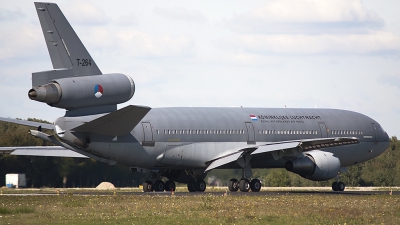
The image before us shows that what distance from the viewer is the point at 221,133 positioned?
143 feet

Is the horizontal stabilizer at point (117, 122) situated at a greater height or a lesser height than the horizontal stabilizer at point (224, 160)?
greater

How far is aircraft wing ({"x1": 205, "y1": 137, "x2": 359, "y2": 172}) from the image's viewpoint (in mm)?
40406

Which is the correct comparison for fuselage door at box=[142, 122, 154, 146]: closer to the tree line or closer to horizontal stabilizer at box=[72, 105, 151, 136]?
horizontal stabilizer at box=[72, 105, 151, 136]

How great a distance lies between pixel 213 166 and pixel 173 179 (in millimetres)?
3987

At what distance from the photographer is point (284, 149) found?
135 feet

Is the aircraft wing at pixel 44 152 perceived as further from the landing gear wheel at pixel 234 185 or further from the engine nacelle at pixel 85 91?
the engine nacelle at pixel 85 91

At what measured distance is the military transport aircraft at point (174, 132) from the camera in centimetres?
3419

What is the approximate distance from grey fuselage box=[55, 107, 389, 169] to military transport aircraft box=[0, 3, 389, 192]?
6 centimetres

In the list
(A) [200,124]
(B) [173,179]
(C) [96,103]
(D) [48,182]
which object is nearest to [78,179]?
(D) [48,182]

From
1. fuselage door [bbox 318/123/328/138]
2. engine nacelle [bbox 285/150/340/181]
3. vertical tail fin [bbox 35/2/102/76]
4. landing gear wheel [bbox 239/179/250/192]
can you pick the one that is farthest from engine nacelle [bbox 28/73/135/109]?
fuselage door [bbox 318/123/328/138]

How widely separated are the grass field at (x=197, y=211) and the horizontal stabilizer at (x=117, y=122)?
409 centimetres

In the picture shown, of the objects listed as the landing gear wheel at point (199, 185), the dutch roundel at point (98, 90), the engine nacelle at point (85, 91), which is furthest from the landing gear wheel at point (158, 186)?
the dutch roundel at point (98, 90)

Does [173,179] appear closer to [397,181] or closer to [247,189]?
[247,189]


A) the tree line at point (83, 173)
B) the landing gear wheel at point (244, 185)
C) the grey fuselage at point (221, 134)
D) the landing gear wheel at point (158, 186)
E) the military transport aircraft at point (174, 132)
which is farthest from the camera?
the tree line at point (83, 173)
